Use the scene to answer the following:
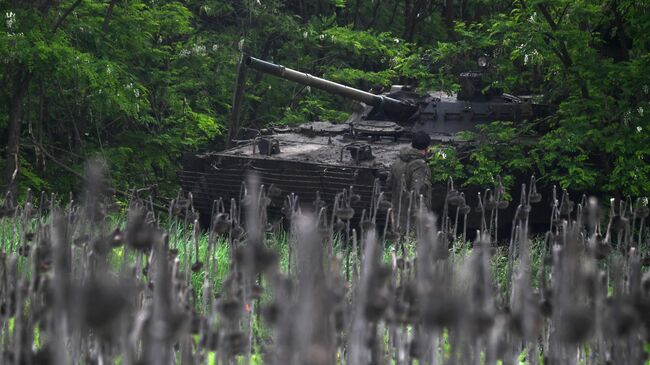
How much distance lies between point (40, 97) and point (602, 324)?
11.3m

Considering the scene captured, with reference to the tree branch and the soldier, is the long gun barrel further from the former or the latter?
the soldier

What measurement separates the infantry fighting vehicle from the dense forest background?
44 centimetres

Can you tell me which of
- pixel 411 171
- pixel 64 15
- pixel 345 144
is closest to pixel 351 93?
pixel 345 144

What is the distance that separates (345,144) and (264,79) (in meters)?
6.24

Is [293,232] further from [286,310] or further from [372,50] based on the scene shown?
[372,50]

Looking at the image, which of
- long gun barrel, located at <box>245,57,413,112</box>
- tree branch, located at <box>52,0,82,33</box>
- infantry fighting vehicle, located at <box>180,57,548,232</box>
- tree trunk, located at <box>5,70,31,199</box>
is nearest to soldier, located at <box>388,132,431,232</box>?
infantry fighting vehicle, located at <box>180,57,548,232</box>

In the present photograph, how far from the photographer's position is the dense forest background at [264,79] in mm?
10906

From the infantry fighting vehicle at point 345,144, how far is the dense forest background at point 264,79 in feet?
1.46

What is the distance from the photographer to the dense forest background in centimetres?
1091

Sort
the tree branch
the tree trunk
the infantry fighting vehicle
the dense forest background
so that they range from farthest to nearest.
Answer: the tree trunk < the tree branch < the infantry fighting vehicle < the dense forest background

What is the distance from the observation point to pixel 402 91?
14.2 metres

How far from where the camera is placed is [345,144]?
12.6 metres

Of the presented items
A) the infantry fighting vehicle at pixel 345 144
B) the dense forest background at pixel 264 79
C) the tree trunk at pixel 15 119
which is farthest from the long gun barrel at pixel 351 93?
the tree trunk at pixel 15 119

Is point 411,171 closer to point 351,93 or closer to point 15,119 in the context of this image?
point 351,93
